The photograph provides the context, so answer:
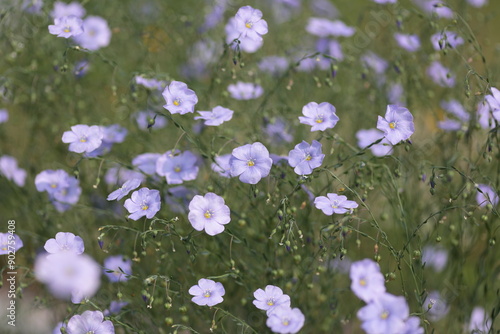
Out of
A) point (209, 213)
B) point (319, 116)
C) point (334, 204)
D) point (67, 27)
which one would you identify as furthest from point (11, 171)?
point (334, 204)

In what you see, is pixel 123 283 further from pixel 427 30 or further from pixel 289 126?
pixel 427 30

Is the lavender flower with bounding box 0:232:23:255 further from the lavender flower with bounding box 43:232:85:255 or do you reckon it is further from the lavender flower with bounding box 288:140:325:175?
the lavender flower with bounding box 288:140:325:175

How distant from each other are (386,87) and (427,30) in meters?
0.38

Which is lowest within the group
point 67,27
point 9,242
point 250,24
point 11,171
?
point 11,171

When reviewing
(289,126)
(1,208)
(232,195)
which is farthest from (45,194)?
(289,126)

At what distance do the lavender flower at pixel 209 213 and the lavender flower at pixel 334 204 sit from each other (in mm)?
295

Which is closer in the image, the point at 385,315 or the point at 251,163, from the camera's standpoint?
the point at 385,315

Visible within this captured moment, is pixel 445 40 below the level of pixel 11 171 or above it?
above

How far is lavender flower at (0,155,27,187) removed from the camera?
2.78 metres

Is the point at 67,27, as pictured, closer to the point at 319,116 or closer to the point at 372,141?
the point at 319,116

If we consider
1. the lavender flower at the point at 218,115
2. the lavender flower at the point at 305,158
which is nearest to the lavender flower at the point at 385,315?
the lavender flower at the point at 305,158

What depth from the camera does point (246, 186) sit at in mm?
2422

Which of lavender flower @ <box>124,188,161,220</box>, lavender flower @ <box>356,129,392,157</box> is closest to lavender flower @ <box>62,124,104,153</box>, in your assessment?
lavender flower @ <box>124,188,161,220</box>

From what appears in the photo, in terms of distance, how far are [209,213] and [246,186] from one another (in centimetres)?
58
